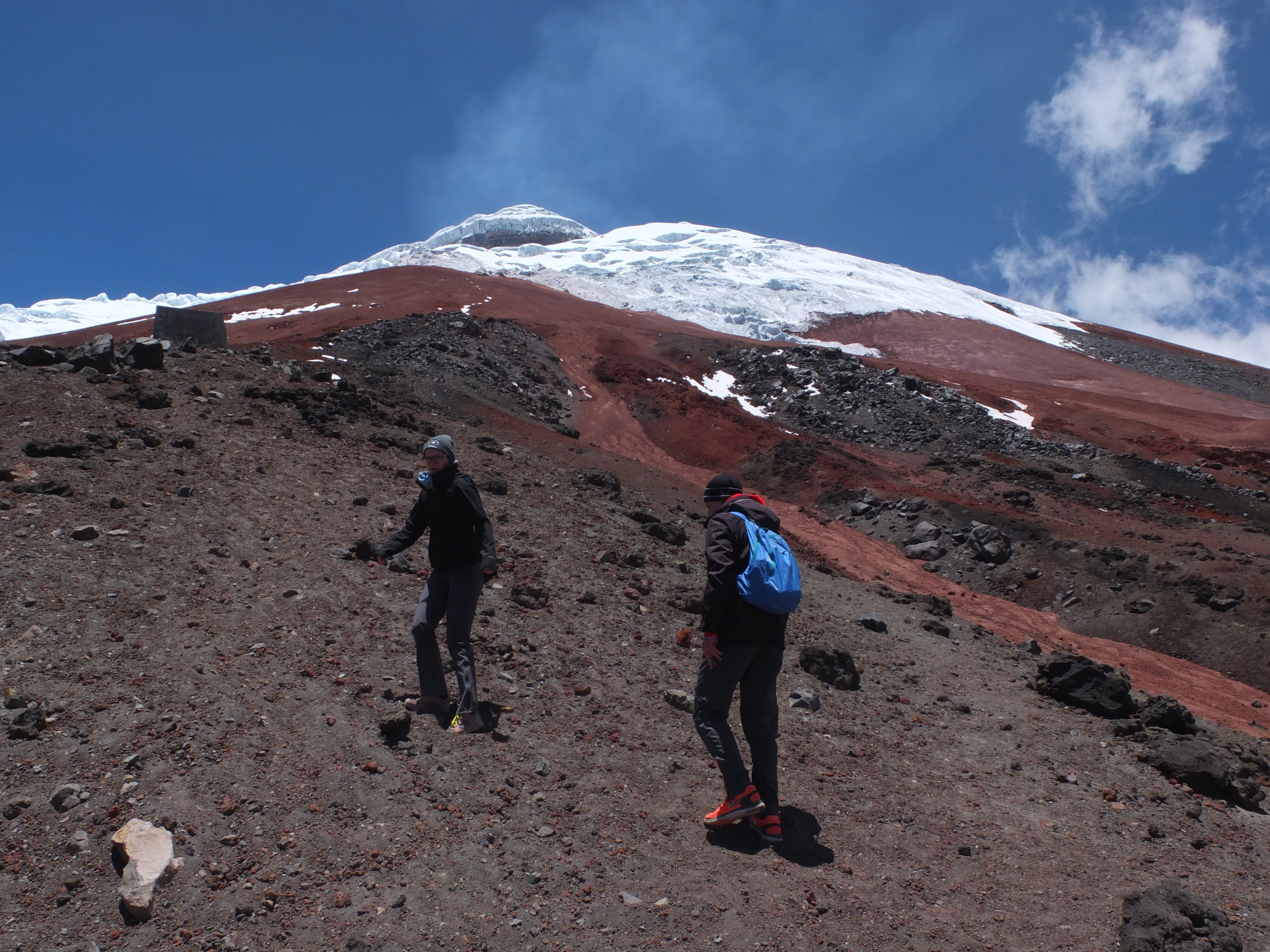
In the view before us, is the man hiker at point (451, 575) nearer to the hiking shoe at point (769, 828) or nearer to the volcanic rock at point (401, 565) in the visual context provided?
the hiking shoe at point (769, 828)

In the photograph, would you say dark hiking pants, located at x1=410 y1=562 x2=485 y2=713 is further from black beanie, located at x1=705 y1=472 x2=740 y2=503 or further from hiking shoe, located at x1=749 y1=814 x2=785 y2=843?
hiking shoe, located at x1=749 y1=814 x2=785 y2=843

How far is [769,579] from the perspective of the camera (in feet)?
13.0

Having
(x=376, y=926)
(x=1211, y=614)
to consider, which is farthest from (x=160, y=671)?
(x=1211, y=614)

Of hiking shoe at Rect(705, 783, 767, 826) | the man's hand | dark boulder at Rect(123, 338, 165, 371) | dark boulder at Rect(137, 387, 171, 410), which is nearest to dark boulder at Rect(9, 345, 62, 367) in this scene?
dark boulder at Rect(123, 338, 165, 371)

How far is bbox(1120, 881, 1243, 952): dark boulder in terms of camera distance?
11.5 ft

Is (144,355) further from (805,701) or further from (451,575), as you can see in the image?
(805,701)

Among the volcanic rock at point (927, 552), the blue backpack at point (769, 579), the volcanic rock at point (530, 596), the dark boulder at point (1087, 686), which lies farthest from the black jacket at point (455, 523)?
the volcanic rock at point (927, 552)

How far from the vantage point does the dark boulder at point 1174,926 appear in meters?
3.50

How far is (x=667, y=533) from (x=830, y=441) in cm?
1730

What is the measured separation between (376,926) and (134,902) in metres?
0.96

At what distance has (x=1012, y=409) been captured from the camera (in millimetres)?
30016

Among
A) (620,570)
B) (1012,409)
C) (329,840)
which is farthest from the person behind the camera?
(1012,409)

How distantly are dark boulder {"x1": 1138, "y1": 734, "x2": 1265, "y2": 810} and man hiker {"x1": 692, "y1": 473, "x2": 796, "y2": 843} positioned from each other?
3.27 meters

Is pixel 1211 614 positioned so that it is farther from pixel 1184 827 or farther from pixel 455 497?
pixel 455 497
